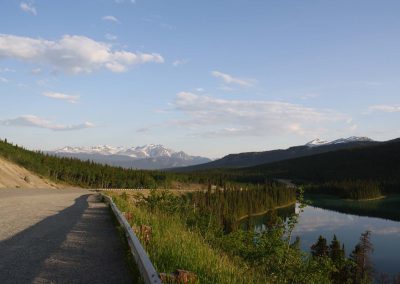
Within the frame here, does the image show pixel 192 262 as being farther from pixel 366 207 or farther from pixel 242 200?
pixel 366 207

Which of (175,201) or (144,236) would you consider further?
(175,201)

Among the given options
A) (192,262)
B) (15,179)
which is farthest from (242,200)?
(192,262)

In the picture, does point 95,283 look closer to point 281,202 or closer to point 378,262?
point 378,262

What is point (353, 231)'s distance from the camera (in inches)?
3925

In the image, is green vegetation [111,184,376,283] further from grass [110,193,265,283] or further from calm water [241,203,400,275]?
calm water [241,203,400,275]

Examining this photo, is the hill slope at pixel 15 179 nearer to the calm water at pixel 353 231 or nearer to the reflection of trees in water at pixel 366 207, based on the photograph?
the calm water at pixel 353 231

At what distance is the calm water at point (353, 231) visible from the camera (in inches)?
2788

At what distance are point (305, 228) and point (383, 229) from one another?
18.4 meters

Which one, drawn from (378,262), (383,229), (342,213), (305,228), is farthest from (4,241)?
(342,213)

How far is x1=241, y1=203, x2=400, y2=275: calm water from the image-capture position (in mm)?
70812

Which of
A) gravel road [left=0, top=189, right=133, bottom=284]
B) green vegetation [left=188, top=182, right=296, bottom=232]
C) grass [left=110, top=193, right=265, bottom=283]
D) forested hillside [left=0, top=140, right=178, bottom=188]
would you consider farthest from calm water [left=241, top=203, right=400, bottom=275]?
forested hillside [left=0, top=140, right=178, bottom=188]

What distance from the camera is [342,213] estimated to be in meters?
137

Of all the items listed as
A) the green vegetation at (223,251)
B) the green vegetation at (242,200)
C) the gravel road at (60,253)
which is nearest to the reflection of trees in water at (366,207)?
the green vegetation at (242,200)

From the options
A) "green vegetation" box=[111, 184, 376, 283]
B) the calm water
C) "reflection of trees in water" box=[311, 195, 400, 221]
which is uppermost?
"green vegetation" box=[111, 184, 376, 283]
